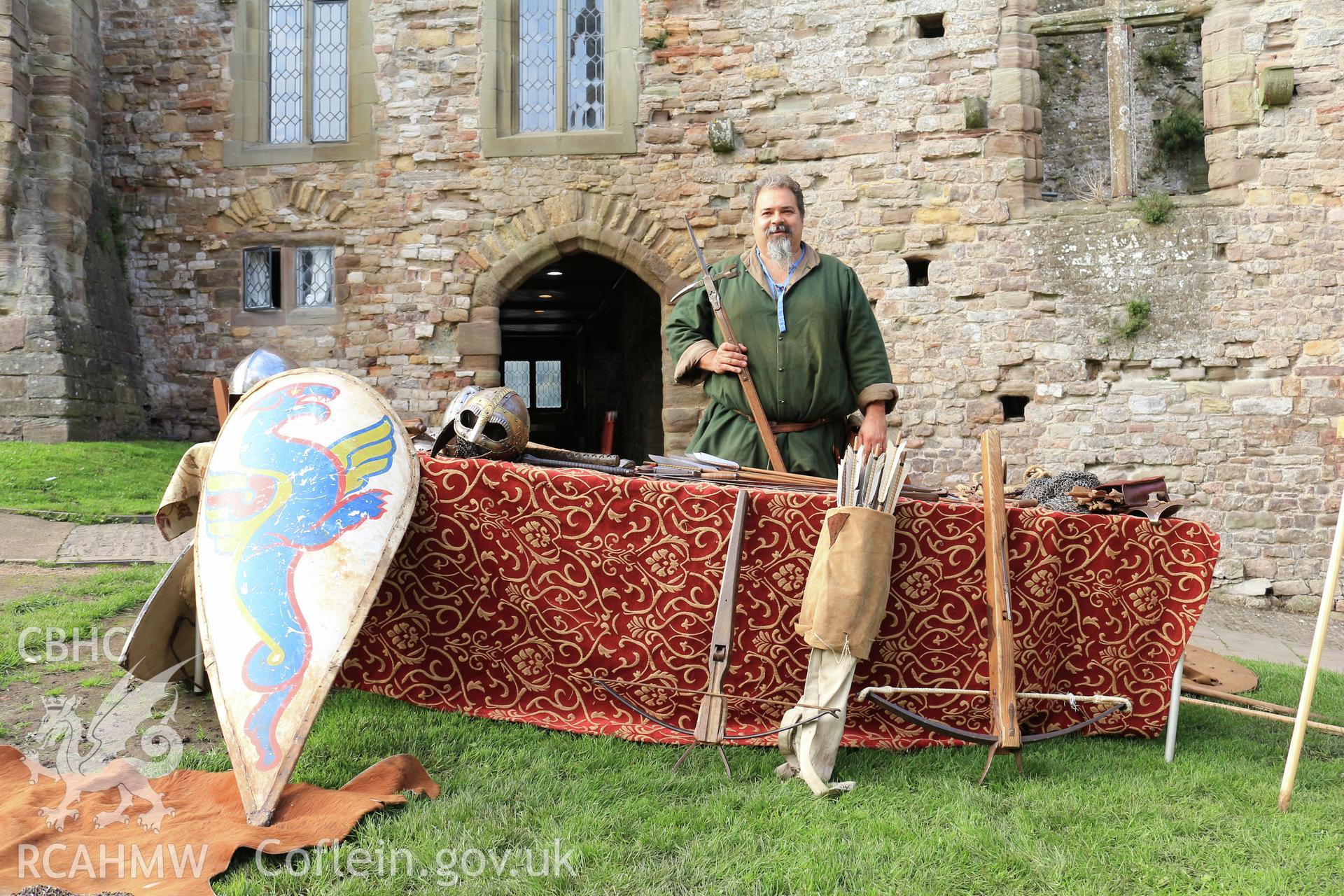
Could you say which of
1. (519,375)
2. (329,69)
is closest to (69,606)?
(329,69)

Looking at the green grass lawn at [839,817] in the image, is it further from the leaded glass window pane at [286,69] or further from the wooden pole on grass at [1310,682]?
the leaded glass window pane at [286,69]

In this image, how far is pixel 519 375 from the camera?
18.1 meters

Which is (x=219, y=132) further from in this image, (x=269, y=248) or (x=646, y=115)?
(x=646, y=115)

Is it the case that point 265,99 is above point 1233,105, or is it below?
above

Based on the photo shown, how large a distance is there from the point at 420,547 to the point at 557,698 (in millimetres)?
606

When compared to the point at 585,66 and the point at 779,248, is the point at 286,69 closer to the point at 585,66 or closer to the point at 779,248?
the point at 585,66

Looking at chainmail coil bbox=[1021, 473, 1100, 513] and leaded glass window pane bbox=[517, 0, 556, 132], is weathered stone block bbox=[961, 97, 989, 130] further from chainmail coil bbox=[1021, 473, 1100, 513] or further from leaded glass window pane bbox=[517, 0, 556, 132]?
chainmail coil bbox=[1021, 473, 1100, 513]

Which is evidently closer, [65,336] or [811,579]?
→ [811,579]

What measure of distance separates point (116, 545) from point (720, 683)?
13.1 feet

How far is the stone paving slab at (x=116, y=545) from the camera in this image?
499 cm

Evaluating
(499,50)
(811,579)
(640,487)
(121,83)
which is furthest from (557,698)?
(121,83)

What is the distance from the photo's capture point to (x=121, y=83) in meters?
8.66

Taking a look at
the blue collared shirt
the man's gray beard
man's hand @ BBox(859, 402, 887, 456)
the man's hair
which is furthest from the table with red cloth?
the man's hair

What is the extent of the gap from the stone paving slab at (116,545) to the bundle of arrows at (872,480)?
3.62m
